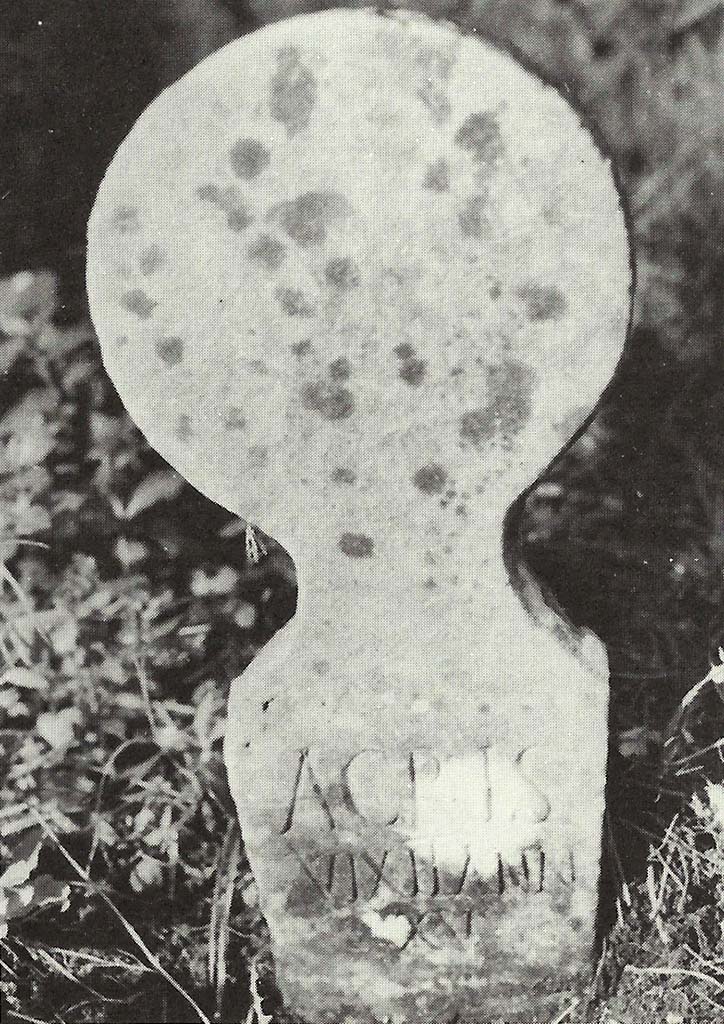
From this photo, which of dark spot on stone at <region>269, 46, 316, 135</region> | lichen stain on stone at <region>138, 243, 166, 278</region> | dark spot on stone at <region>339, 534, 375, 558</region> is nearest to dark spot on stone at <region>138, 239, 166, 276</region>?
lichen stain on stone at <region>138, 243, 166, 278</region>

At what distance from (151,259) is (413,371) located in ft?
1.17

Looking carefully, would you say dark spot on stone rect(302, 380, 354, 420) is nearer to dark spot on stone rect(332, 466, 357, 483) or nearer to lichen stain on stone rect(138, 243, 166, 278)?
dark spot on stone rect(332, 466, 357, 483)

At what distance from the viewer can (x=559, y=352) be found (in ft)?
4.40

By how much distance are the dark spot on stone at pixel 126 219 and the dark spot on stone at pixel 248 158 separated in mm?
137

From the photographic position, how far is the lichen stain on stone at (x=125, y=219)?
1.31 meters

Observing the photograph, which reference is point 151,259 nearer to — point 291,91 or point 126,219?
point 126,219

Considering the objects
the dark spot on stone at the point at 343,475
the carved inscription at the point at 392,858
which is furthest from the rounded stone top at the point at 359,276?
the carved inscription at the point at 392,858

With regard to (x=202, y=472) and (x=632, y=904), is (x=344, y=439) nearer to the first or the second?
(x=202, y=472)

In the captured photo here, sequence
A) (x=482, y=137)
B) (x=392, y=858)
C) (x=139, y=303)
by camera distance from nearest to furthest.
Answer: (x=482, y=137), (x=139, y=303), (x=392, y=858)

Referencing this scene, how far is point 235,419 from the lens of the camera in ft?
4.62

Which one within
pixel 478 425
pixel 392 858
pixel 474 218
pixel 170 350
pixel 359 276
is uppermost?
pixel 474 218

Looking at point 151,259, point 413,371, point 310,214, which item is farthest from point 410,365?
point 151,259

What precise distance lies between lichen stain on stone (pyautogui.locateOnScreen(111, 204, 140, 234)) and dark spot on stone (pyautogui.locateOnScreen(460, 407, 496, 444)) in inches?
18.8

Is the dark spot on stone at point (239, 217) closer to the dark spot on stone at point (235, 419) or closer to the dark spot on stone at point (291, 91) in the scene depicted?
the dark spot on stone at point (291, 91)
